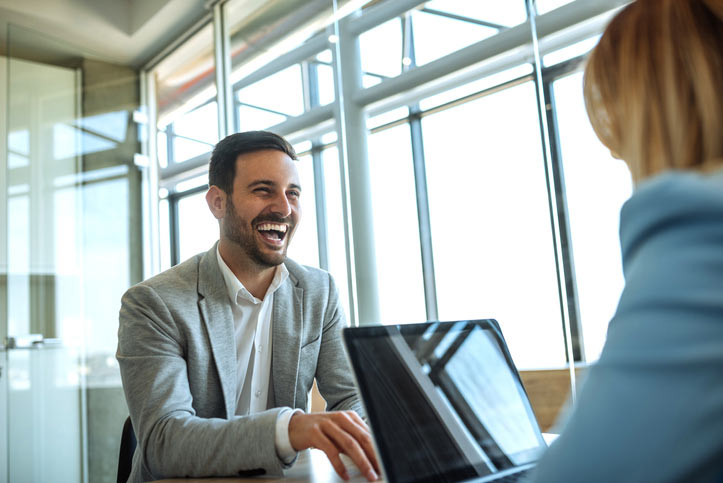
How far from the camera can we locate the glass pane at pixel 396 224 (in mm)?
3709

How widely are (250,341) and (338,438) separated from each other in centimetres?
77

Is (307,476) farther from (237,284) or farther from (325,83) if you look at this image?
(325,83)

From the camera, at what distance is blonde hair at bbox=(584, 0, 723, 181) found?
521 millimetres

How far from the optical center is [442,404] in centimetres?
86

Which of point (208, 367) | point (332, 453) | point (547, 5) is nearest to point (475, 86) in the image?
point (547, 5)

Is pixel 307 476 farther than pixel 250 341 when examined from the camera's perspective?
No

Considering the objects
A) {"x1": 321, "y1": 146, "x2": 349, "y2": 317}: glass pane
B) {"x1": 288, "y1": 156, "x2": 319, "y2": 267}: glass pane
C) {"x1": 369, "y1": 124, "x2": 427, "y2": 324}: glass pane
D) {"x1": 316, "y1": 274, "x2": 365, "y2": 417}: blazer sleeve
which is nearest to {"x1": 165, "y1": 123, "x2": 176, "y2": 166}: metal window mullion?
{"x1": 288, "y1": 156, "x2": 319, "y2": 267}: glass pane

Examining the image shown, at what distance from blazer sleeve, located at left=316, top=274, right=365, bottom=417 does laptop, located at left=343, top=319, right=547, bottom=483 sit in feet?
2.23

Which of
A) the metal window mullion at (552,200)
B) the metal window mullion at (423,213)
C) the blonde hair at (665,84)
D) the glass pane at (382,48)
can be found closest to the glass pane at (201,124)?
the glass pane at (382,48)

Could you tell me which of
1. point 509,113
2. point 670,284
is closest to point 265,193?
point 670,284

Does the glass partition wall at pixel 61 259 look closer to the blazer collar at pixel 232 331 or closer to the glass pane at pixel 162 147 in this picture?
the glass pane at pixel 162 147

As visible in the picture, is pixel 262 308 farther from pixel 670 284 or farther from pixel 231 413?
pixel 670 284

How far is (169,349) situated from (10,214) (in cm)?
258

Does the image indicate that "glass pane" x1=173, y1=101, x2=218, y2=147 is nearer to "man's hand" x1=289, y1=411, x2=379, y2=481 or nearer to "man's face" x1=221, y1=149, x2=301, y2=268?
"man's face" x1=221, y1=149, x2=301, y2=268
